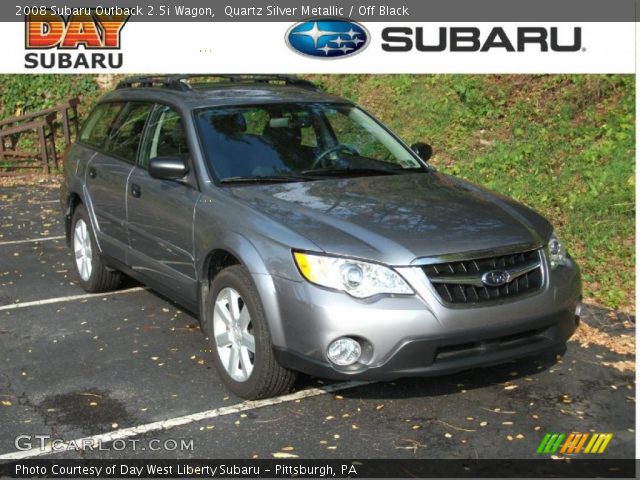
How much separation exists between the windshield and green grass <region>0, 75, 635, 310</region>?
2.26 m

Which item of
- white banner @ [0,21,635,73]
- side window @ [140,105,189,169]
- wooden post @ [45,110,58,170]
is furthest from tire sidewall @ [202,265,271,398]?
wooden post @ [45,110,58,170]

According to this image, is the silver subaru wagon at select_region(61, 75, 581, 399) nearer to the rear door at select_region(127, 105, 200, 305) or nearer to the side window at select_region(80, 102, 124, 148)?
the rear door at select_region(127, 105, 200, 305)

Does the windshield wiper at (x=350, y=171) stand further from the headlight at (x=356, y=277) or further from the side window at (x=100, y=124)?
the side window at (x=100, y=124)

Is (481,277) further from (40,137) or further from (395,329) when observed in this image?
(40,137)

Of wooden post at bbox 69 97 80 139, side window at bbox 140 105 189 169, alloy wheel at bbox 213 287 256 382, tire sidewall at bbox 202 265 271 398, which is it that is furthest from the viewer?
wooden post at bbox 69 97 80 139

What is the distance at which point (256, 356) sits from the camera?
490 cm

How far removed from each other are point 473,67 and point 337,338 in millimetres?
8962

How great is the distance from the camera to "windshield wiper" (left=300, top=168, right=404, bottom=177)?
18.9 ft

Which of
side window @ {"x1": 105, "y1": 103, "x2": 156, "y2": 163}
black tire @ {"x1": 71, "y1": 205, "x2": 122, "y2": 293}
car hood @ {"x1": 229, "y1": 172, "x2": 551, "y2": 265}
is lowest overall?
black tire @ {"x1": 71, "y1": 205, "x2": 122, "y2": 293}

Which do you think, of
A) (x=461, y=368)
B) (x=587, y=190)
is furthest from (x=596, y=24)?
(x=461, y=368)

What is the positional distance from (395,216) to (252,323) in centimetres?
101

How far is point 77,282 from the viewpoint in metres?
8.07

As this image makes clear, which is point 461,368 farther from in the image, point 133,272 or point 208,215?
point 133,272

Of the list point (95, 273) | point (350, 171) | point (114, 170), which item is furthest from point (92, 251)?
→ point (350, 171)
